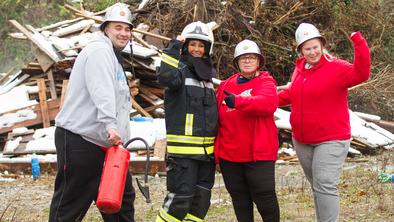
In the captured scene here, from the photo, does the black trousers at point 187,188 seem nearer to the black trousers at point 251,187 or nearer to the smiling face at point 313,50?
the black trousers at point 251,187

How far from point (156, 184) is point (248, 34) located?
5811mm

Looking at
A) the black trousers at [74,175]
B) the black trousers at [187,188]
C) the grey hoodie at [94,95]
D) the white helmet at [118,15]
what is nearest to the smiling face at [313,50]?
the black trousers at [187,188]

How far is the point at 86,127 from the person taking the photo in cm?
434

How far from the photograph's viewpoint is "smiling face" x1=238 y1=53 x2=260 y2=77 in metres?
4.94

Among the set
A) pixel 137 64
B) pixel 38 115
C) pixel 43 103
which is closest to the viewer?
pixel 38 115

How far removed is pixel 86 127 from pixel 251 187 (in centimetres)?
147

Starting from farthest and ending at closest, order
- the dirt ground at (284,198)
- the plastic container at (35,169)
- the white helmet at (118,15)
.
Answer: the plastic container at (35,169)
the dirt ground at (284,198)
the white helmet at (118,15)

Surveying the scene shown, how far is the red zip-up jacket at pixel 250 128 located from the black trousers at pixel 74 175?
1055 millimetres

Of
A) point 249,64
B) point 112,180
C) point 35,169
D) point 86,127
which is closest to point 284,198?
point 249,64

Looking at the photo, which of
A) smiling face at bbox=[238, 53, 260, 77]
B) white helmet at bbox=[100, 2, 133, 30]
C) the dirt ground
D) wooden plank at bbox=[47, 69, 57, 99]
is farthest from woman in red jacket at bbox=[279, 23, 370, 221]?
wooden plank at bbox=[47, 69, 57, 99]

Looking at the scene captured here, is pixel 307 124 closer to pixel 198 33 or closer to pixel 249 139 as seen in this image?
pixel 249 139

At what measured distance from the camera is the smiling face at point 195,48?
4.82 metres

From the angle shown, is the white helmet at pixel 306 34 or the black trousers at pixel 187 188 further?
the white helmet at pixel 306 34

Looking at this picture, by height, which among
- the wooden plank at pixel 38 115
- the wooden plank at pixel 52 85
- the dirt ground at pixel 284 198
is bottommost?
the dirt ground at pixel 284 198
